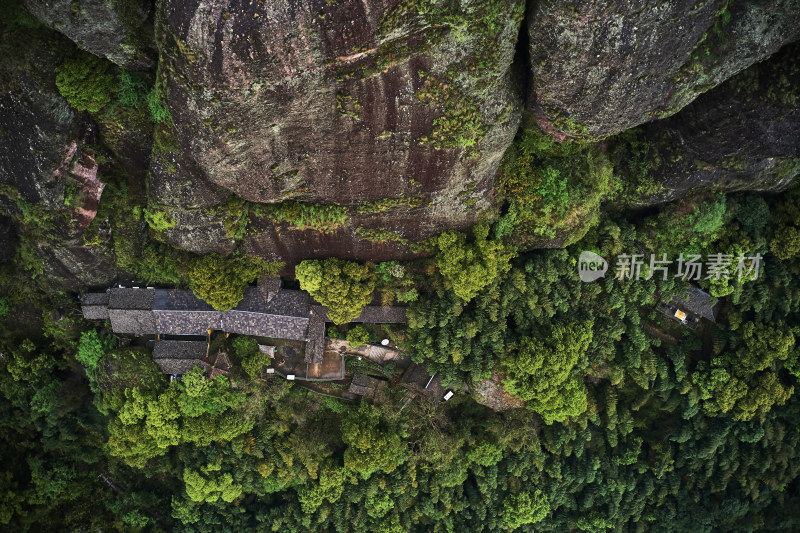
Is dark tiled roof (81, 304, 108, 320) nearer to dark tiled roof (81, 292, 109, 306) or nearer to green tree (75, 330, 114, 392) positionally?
dark tiled roof (81, 292, 109, 306)

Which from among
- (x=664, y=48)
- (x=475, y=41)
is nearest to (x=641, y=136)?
(x=664, y=48)

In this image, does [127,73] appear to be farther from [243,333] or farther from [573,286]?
[573,286]

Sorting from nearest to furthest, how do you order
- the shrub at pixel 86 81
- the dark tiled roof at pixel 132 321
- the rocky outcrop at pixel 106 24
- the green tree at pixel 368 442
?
the rocky outcrop at pixel 106 24 → the shrub at pixel 86 81 → the dark tiled roof at pixel 132 321 → the green tree at pixel 368 442

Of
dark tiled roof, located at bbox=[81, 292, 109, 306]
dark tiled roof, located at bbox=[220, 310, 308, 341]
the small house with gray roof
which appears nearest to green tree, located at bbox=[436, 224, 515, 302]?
dark tiled roof, located at bbox=[220, 310, 308, 341]

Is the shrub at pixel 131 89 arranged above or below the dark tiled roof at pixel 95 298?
above

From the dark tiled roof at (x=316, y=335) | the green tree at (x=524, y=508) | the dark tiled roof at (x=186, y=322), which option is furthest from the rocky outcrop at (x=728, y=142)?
the dark tiled roof at (x=186, y=322)

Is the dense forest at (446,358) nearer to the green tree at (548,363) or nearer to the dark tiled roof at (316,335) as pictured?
the green tree at (548,363)
